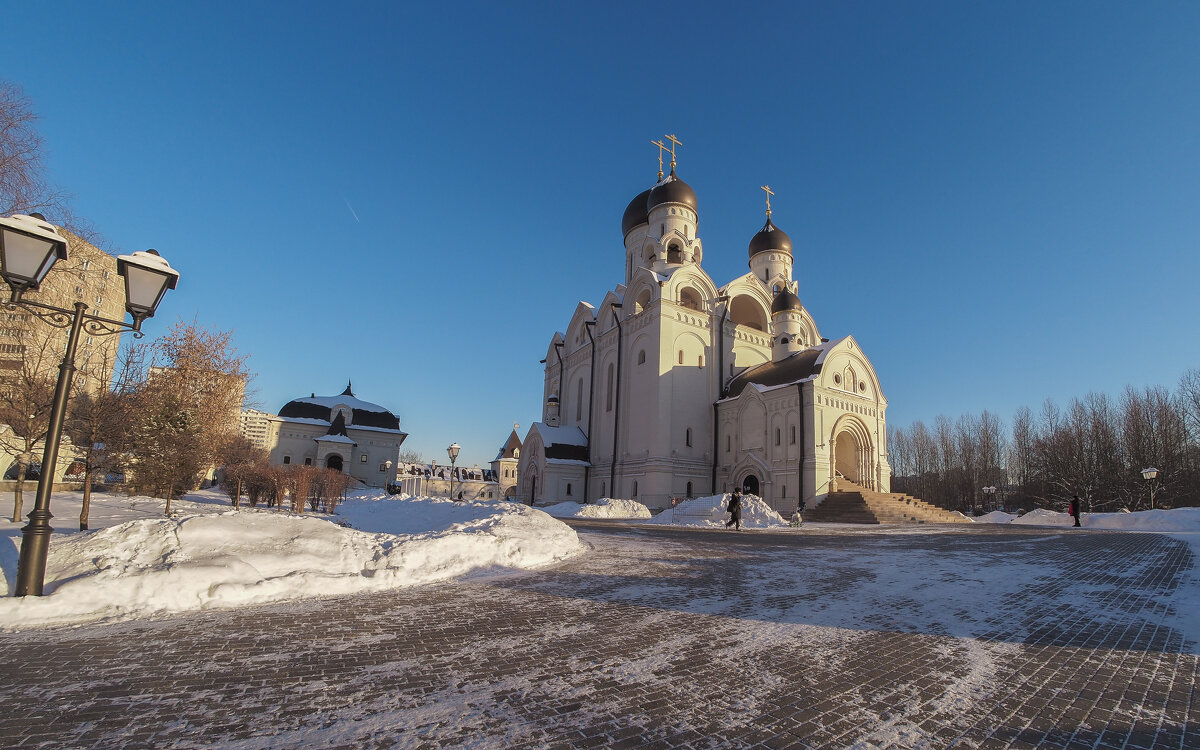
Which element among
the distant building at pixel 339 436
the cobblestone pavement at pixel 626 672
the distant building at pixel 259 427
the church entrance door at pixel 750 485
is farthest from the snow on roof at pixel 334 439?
the cobblestone pavement at pixel 626 672

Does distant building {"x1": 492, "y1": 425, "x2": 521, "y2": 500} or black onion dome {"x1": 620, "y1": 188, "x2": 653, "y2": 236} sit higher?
black onion dome {"x1": 620, "y1": 188, "x2": 653, "y2": 236}

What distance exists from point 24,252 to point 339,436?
183 feet

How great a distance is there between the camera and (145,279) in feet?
20.2

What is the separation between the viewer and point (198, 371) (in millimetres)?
23984

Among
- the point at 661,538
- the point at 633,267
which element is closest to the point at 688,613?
the point at 661,538

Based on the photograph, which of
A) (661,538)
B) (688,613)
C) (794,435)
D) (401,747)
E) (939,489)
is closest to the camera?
(401,747)

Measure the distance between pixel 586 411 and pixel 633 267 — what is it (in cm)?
1165

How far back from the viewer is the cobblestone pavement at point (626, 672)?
10.5 ft

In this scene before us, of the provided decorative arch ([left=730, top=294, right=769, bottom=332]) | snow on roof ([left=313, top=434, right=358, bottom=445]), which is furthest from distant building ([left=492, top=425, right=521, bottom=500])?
decorative arch ([left=730, top=294, right=769, bottom=332])

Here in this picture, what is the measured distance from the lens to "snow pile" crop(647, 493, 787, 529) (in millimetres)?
21948

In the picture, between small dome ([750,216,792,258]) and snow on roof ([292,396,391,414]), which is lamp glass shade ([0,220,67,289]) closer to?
small dome ([750,216,792,258])

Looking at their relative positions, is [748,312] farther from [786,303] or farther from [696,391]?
[696,391]

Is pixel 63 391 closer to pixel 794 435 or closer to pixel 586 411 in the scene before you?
pixel 794 435

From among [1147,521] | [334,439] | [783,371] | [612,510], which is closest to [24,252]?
[612,510]
